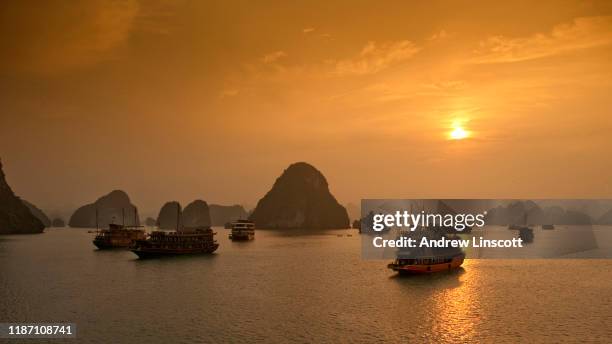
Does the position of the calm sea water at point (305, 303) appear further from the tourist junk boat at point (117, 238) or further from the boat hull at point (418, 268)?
the tourist junk boat at point (117, 238)

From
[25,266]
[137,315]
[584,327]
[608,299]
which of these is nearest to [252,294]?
[137,315]

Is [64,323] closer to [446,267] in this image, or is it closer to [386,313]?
[386,313]

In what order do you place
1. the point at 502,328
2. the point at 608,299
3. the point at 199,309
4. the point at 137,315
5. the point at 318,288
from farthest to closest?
the point at 318,288 < the point at 608,299 < the point at 199,309 < the point at 137,315 < the point at 502,328

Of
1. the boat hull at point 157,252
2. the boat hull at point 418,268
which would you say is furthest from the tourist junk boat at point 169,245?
the boat hull at point 418,268

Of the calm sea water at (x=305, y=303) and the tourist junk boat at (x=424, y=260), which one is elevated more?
the tourist junk boat at (x=424, y=260)

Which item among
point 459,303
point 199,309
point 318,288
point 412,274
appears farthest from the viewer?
point 412,274

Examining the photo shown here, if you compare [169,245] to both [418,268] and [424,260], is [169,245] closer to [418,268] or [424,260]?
[418,268]

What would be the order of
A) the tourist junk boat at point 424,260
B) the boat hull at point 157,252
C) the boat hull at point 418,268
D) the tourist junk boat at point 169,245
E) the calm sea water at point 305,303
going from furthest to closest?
the tourist junk boat at point 169,245 < the boat hull at point 157,252 < the tourist junk boat at point 424,260 < the boat hull at point 418,268 < the calm sea water at point 305,303

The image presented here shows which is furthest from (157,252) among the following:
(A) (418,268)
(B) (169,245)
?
(A) (418,268)
